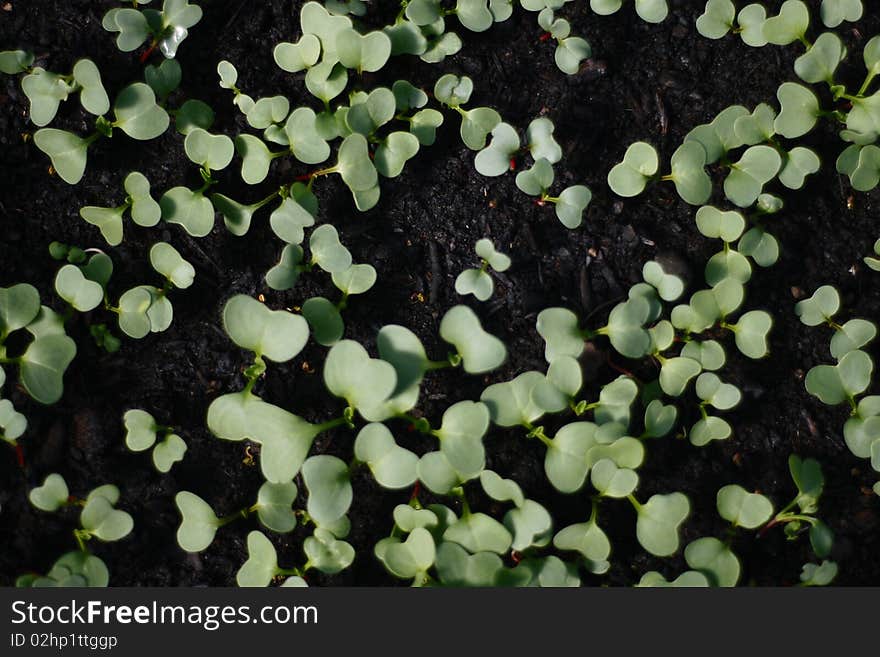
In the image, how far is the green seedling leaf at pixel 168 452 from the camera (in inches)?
51.2

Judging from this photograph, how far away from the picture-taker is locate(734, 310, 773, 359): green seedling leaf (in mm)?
1345

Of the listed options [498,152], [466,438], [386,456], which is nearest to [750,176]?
[498,152]

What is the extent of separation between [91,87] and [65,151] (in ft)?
0.38

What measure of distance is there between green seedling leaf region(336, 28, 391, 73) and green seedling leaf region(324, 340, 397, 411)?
0.49 metres

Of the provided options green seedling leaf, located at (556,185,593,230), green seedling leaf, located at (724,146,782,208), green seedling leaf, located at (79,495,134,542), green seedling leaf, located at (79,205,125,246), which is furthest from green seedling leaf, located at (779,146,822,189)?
green seedling leaf, located at (79,495,134,542)

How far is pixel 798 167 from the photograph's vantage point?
139 centimetres

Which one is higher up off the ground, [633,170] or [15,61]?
[15,61]

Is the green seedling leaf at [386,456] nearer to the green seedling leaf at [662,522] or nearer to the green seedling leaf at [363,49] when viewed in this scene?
the green seedling leaf at [662,522]

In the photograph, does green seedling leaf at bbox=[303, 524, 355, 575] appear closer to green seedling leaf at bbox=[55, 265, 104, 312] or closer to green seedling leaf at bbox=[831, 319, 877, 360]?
green seedling leaf at bbox=[55, 265, 104, 312]

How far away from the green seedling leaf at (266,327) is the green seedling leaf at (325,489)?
17 centimetres

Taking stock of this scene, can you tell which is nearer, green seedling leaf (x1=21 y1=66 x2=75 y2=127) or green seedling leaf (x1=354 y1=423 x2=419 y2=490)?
green seedling leaf (x1=354 y1=423 x2=419 y2=490)

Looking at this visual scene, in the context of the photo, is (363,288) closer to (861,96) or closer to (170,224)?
(170,224)

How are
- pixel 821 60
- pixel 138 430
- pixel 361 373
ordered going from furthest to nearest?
pixel 821 60 → pixel 138 430 → pixel 361 373

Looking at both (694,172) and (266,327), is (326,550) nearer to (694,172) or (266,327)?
(266,327)
